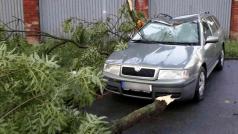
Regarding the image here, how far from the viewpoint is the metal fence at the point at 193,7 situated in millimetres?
13586

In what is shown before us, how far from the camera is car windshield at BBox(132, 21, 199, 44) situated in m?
8.07

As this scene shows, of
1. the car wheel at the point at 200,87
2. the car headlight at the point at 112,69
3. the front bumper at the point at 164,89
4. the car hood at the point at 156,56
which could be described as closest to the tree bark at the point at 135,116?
the front bumper at the point at 164,89

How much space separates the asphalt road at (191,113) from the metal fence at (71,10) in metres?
5.88

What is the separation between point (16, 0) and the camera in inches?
531

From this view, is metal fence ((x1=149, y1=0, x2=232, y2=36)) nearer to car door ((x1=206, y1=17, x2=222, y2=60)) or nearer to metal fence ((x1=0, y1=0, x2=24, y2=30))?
car door ((x1=206, y1=17, x2=222, y2=60))

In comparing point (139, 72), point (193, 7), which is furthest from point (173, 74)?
point (193, 7)

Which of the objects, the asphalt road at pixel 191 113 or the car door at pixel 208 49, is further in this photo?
the car door at pixel 208 49

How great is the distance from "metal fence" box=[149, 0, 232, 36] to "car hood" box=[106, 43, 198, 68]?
590 centimetres

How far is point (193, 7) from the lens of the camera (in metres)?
13.7

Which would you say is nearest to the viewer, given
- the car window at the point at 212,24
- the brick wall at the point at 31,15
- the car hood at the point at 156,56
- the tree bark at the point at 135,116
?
the tree bark at the point at 135,116

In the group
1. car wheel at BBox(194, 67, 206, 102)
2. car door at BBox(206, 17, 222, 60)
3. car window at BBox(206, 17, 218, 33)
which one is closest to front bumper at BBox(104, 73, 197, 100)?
car wheel at BBox(194, 67, 206, 102)

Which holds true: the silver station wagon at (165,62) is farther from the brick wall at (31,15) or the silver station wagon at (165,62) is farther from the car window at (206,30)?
the brick wall at (31,15)

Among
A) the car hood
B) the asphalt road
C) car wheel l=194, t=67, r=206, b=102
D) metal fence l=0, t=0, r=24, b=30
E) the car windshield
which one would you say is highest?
metal fence l=0, t=0, r=24, b=30

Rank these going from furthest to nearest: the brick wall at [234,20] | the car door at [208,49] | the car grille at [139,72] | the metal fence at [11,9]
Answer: the metal fence at [11,9], the brick wall at [234,20], the car door at [208,49], the car grille at [139,72]
